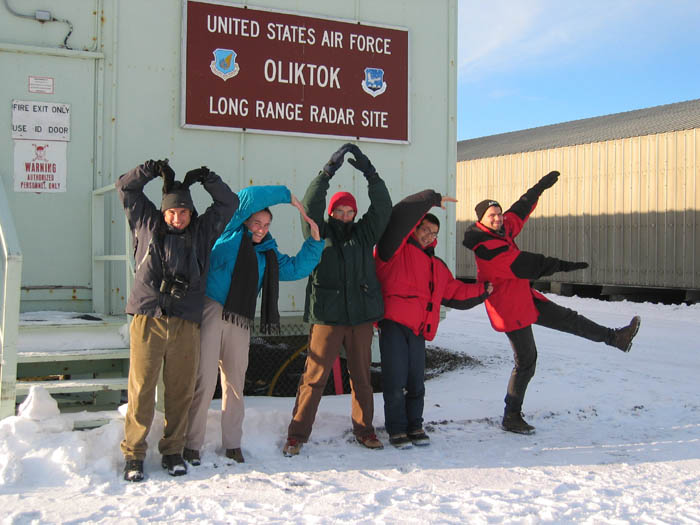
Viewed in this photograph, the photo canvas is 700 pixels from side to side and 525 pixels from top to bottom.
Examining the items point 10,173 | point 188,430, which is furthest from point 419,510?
point 10,173

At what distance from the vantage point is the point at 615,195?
1560 cm

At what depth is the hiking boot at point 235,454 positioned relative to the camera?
4.10 metres

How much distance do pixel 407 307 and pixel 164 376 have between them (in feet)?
5.24

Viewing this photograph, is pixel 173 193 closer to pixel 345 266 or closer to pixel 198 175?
pixel 198 175

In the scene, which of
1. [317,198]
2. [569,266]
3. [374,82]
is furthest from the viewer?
[374,82]

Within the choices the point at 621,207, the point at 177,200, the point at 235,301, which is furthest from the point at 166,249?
the point at 621,207

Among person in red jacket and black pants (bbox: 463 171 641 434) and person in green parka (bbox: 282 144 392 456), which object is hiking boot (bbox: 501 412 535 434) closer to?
person in red jacket and black pants (bbox: 463 171 641 434)

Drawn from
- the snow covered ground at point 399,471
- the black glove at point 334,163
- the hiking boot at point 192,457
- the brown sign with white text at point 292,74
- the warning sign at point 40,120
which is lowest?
the snow covered ground at point 399,471

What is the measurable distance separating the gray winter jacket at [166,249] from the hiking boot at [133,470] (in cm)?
80

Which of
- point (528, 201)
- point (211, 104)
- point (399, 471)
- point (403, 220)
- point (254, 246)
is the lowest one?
point (399, 471)

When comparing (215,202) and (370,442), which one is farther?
(370,442)

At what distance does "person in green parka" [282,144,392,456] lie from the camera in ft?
14.4

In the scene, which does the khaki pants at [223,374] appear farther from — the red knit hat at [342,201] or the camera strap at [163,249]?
the red knit hat at [342,201]

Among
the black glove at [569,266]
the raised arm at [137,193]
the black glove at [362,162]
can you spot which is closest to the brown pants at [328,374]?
the black glove at [362,162]
